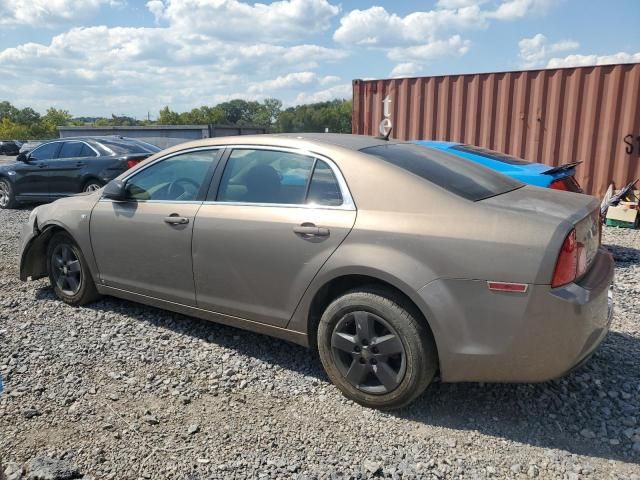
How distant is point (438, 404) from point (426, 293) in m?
0.82

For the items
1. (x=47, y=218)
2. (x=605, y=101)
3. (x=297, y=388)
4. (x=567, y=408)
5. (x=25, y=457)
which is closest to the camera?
(x=25, y=457)

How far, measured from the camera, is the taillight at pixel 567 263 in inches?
97.3

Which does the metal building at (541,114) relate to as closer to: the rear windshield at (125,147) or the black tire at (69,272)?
the rear windshield at (125,147)

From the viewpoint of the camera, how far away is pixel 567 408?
9.75 feet

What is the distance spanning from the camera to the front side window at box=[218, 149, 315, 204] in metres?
3.28

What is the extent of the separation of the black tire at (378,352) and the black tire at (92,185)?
7.98 m

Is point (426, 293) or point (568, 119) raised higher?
point (568, 119)

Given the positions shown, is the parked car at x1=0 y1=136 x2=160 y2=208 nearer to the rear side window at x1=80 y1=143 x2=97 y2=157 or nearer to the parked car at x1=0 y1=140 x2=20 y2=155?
the rear side window at x1=80 y1=143 x2=97 y2=157

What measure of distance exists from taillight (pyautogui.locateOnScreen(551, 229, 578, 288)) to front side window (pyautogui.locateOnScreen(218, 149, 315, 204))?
1487 mm

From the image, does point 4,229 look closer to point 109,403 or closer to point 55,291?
point 55,291

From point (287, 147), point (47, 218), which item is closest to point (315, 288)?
point (287, 147)

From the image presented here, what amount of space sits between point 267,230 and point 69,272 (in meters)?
2.39

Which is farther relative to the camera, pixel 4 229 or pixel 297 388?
pixel 4 229

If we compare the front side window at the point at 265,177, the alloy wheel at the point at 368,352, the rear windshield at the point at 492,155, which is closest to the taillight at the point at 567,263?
the alloy wheel at the point at 368,352
